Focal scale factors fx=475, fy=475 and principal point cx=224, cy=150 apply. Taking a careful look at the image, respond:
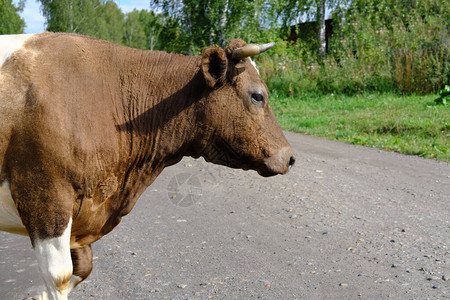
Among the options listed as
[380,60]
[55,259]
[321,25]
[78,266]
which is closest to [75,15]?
[321,25]

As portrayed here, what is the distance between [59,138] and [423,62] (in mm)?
A: 14371

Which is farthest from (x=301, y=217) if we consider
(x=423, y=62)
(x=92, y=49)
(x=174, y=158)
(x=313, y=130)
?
(x=423, y=62)

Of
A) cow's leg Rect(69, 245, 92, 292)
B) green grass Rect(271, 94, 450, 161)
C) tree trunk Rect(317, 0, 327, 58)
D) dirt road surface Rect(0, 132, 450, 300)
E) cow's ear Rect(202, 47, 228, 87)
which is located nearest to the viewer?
cow's ear Rect(202, 47, 228, 87)

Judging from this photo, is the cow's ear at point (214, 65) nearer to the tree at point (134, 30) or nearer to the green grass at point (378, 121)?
the green grass at point (378, 121)

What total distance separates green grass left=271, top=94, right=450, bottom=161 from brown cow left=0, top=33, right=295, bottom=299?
6368mm

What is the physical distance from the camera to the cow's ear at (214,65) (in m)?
3.22

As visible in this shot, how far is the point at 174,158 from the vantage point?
3.52 metres

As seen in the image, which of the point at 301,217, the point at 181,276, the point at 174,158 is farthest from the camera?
the point at 301,217

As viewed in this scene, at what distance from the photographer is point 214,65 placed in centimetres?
331

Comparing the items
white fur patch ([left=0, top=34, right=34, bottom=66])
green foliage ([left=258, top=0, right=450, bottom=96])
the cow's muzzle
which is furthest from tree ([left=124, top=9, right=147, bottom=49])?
the cow's muzzle

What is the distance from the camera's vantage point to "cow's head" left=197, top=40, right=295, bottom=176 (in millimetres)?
3336

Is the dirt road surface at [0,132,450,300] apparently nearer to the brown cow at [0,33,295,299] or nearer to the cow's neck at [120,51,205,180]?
the brown cow at [0,33,295,299]

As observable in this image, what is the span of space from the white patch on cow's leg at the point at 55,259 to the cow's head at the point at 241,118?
3.81ft

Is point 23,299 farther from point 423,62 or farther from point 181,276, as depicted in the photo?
point 423,62
